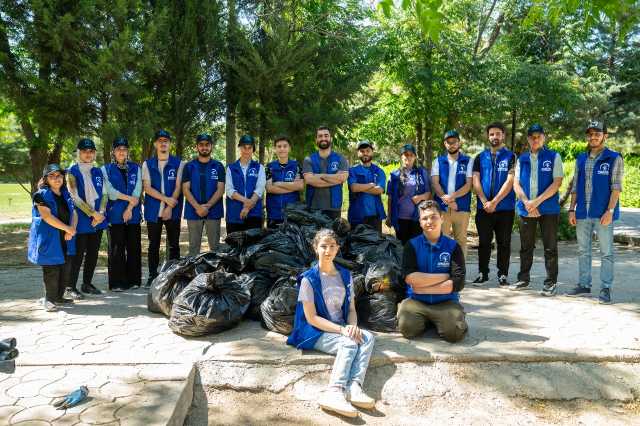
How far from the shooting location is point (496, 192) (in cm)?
604

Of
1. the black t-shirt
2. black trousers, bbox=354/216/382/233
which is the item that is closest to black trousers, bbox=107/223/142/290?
the black t-shirt

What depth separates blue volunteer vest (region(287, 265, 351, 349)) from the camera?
12.4 feet

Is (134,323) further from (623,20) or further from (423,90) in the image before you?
(423,90)

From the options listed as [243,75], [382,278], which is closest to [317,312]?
[382,278]

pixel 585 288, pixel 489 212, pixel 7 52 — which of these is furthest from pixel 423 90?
pixel 7 52

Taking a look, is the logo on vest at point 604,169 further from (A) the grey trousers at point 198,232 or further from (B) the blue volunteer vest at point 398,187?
(A) the grey trousers at point 198,232

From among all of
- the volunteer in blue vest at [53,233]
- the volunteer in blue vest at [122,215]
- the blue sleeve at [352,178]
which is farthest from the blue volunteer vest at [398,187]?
the volunteer in blue vest at [53,233]

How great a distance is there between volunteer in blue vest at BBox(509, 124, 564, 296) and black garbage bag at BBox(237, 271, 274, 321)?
10.5 ft

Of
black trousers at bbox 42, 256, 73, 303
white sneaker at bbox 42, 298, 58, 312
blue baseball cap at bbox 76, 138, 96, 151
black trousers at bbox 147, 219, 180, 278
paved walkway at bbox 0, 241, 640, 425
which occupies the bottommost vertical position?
paved walkway at bbox 0, 241, 640, 425

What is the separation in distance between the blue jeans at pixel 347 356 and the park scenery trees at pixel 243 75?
6.19m

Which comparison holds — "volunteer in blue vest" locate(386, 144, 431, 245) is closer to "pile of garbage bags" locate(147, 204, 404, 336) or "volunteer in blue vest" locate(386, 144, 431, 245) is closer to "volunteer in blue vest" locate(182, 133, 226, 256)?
"pile of garbage bags" locate(147, 204, 404, 336)

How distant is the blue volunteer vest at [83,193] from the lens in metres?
→ 5.56

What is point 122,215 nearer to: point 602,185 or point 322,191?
point 322,191

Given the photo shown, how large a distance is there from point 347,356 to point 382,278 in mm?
1153
